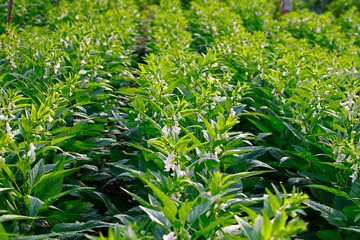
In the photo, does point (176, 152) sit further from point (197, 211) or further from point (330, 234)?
point (330, 234)

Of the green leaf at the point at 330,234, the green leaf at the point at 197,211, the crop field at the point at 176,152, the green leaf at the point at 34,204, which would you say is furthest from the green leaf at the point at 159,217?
the green leaf at the point at 330,234

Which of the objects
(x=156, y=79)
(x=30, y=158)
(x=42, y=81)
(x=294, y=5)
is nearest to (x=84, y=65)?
(x=42, y=81)

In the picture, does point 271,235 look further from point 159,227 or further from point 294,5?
point 294,5

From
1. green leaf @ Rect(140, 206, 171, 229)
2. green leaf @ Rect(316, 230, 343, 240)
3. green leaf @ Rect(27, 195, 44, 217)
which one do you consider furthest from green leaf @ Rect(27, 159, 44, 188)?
green leaf @ Rect(316, 230, 343, 240)

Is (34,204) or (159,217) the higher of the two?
(159,217)

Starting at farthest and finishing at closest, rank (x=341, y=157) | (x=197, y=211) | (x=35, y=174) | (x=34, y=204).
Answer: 1. (x=341, y=157)
2. (x=35, y=174)
3. (x=34, y=204)
4. (x=197, y=211)

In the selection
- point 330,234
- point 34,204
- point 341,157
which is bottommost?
point 330,234

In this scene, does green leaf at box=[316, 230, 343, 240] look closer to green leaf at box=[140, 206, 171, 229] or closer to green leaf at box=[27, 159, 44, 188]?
green leaf at box=[140, 206, 171, 229]

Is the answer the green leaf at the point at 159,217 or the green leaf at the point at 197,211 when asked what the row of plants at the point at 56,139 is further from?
the green leaf at the point at 197,211

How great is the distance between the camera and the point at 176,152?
223 centimetres

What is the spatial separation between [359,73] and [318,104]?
1278 millimetres

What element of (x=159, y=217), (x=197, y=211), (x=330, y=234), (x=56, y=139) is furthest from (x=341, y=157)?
(x=56, y=139)

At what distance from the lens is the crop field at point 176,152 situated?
1.94 m

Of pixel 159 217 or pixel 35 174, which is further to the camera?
pixel 35 174
